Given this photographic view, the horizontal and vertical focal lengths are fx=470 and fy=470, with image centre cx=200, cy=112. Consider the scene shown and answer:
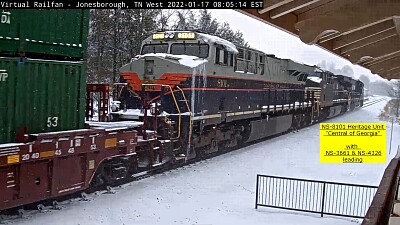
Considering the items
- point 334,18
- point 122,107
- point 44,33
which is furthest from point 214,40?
point 334,18

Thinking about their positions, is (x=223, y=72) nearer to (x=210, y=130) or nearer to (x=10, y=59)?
(x=210, y=130)

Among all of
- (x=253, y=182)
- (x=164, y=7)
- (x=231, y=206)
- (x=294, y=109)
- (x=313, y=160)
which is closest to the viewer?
(x=164, y=7)

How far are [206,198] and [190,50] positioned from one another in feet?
14.3

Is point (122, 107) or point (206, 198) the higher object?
point (122, 107)

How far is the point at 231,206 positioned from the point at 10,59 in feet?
13.6

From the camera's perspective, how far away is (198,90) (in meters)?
11.0

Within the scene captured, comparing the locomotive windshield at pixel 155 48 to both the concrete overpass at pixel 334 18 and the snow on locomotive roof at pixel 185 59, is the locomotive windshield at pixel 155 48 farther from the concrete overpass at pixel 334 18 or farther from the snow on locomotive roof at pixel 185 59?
the concrete overpass at pixel 334 18

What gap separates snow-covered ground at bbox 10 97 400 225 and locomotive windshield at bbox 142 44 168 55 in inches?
117

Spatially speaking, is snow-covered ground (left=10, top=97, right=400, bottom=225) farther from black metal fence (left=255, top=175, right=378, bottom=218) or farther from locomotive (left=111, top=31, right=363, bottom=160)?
locomotive (left=111, top=31, right=363, bottom=160)

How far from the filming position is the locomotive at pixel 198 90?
34.9 feet

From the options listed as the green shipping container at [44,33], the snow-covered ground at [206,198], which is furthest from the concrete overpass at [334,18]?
the green shipping container at [44,33]

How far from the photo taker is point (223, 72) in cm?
1213

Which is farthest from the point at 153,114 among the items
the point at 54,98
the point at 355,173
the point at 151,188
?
the point at 355,173

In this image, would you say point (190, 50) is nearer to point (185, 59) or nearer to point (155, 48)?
point (185, 59)
